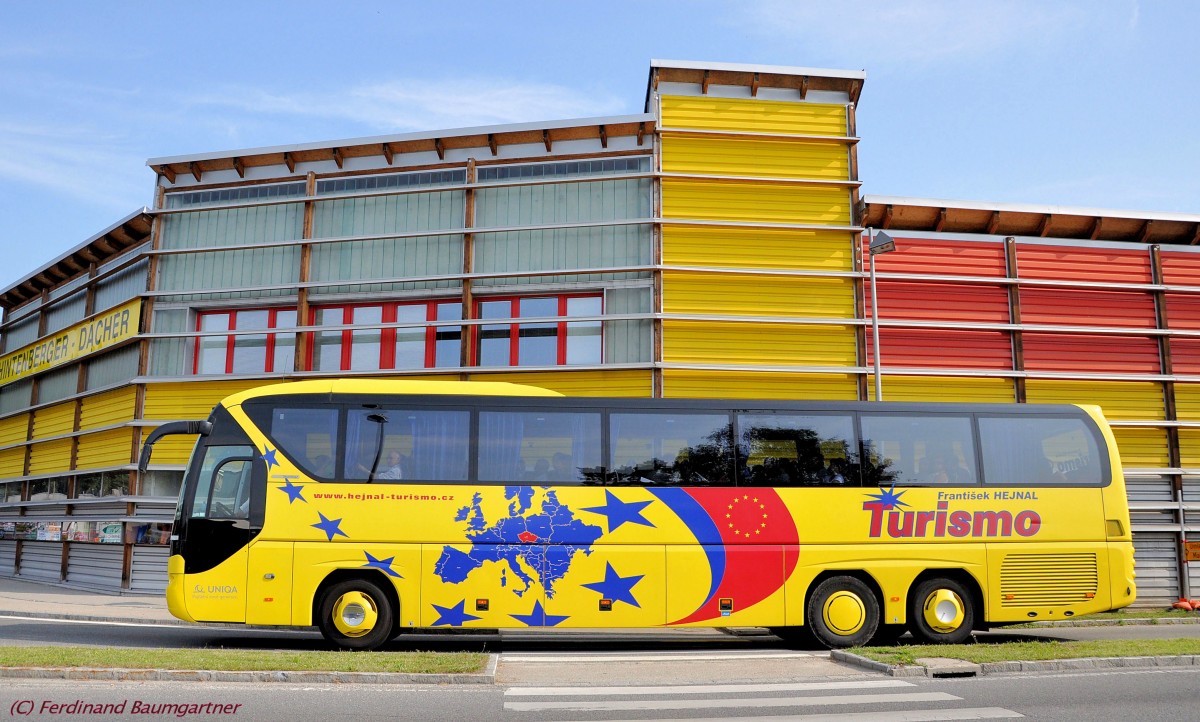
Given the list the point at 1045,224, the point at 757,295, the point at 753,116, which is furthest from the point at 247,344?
the point at 1045,224

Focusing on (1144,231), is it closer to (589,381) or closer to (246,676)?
(589,381)

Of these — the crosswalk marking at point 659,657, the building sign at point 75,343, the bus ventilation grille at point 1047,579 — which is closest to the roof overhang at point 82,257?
the building sign at point 75,343

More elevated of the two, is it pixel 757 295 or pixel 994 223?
pixel 994 223

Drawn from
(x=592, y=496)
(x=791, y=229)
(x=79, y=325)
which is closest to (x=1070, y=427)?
(x=592, y=496)

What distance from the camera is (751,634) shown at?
1694 centimetres

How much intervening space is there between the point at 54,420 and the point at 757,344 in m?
21.7

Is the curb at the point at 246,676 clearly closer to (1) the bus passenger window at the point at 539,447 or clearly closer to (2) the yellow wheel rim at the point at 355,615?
(2) the yellow wheel rim at the point at 355,615

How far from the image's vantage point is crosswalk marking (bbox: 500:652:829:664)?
12.7 metres

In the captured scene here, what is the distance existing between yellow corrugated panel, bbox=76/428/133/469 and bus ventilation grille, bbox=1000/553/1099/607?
19.7 meters

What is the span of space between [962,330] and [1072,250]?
3860 millimetres

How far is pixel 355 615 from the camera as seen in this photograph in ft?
44.3

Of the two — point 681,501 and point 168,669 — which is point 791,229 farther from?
point 168,669

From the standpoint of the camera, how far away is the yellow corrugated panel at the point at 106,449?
80.5 feet

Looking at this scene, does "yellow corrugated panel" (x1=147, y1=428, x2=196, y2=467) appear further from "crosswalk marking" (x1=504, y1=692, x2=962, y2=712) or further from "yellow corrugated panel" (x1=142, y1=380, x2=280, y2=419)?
"crosswalk marking" (x1=504, y1=692, x2=962, y2=712)
